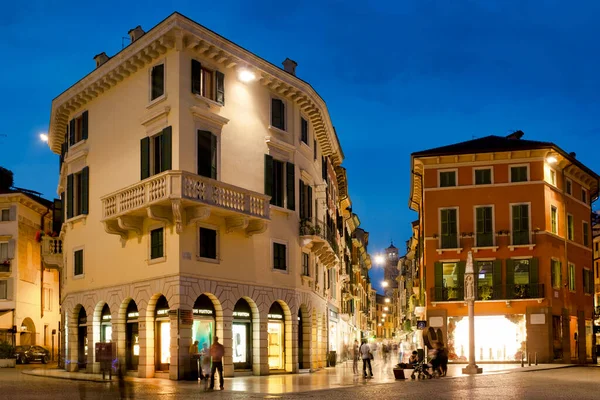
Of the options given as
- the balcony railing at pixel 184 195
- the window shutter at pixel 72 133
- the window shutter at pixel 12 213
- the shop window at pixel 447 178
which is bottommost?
the balcony railing at pixel 184 195

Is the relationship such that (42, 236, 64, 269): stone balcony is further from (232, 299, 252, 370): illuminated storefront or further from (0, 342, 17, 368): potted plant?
(232, 299, 252, 370): illuminated storefront

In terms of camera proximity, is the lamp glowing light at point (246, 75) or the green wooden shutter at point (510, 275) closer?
the lamp glowing light at point (246, 75)

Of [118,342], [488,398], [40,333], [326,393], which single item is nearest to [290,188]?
[118,342]

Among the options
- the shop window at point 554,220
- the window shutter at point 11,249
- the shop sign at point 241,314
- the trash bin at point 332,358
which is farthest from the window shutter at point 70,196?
the shop window at point 554,220

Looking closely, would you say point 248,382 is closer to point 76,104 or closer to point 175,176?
point 175,176

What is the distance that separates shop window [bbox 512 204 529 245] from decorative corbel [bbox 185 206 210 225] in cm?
2620

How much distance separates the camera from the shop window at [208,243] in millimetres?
32344

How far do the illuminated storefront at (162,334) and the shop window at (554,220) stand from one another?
2896 cm

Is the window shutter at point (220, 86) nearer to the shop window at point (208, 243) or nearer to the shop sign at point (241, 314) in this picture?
the shop window at point (208, 243)

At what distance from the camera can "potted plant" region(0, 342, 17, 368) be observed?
164ft

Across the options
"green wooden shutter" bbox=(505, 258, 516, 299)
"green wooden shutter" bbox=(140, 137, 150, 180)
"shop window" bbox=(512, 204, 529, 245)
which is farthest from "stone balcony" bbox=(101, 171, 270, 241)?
"shop window" bbox=(512, 204, 529, 245)

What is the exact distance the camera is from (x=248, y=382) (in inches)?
1171

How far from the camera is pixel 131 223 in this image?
33031 mm

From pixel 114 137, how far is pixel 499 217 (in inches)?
1031
